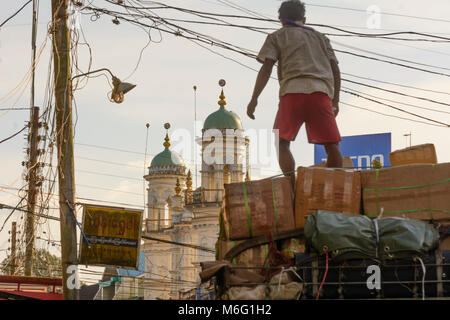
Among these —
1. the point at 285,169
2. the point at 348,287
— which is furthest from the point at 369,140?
the point at 348,287

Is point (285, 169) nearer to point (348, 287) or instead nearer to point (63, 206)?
point (348, 287)

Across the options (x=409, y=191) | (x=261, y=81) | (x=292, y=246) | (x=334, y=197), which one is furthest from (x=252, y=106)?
(x=409, y=191)

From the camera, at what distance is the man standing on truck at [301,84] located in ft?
28.5

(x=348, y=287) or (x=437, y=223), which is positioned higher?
(x=437, y=223)

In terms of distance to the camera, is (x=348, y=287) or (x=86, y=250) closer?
(x=348, y=287)

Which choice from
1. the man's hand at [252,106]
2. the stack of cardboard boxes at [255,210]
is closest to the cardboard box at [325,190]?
the stack of cardboard boxes at [255,210]

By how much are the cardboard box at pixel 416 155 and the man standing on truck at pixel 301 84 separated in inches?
40.1

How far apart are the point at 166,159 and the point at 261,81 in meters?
75.7

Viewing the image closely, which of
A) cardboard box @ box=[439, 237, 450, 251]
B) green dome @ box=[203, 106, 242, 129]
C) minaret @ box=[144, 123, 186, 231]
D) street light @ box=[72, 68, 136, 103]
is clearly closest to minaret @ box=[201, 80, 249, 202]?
green dome @ box=[203, 106, 242, 129]

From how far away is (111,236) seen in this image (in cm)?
1277

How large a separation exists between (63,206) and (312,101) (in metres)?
4.82

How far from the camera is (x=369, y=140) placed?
33.6 m
